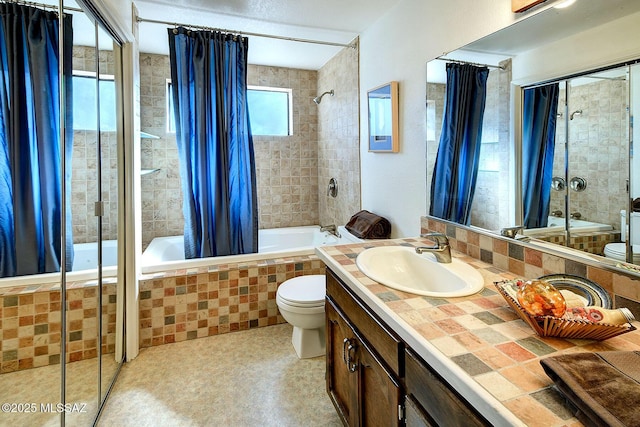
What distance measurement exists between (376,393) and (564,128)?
1091 millimetres

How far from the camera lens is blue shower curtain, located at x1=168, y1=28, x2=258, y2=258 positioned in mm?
2518

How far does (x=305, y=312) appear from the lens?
2076 mm

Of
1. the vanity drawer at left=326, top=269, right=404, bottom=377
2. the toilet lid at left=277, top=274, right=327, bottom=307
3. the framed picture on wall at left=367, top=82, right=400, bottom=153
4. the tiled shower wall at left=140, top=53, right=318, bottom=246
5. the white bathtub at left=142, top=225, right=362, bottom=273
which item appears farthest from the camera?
the tiled shower wall at left=140, top=53, right=318, bottom=246

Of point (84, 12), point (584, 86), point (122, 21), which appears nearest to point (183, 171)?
point (122, 21)

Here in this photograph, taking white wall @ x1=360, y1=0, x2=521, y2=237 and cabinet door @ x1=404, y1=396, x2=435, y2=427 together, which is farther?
white wall @ x1=360, y1=0, x2=521, y2=237

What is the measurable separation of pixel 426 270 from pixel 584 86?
2.78ft

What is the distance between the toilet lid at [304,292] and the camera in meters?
2.07

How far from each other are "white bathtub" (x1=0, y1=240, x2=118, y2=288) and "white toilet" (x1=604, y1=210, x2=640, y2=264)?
191 cm

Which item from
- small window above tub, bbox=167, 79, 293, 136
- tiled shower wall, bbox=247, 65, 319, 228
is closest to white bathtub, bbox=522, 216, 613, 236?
tiled shower wall, bbox=247, 65, 319, 228

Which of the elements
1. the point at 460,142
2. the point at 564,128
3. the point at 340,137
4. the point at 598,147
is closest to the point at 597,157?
the point at 598,147

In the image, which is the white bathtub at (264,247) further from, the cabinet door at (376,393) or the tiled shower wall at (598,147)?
the tiled shower wall at (598,147)

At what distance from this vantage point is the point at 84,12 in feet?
4.94

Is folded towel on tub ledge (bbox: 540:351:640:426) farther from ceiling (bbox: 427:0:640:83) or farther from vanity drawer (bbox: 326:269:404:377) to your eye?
ceiling (bbox: 427:0:640:83)

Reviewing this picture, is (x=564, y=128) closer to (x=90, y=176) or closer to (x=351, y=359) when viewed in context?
(x=351, y=359)
